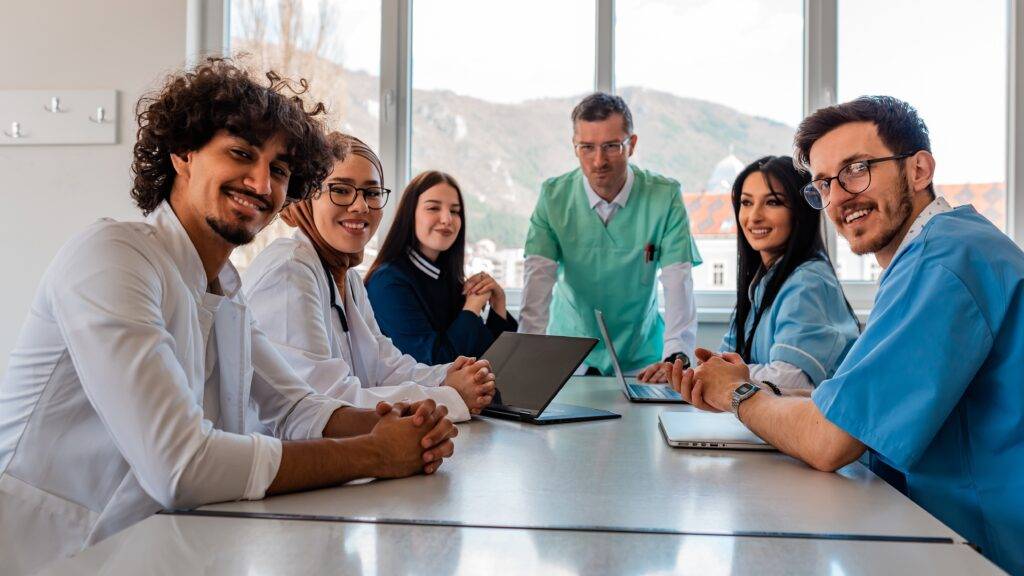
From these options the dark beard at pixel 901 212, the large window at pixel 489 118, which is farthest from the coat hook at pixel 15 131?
the dark beard at pixel 901 212

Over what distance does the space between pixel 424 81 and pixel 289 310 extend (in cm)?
226

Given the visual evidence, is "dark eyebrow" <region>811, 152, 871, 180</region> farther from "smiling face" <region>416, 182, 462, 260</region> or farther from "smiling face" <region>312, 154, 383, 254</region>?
"smiling face" <region>416, 182, 462, 260</region>

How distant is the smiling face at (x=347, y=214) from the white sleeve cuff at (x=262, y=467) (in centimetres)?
106

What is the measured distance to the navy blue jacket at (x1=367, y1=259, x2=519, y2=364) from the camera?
2518mm

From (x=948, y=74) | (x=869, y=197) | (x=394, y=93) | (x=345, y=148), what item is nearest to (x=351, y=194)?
(x=345, y=148)

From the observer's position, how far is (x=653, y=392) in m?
2.07

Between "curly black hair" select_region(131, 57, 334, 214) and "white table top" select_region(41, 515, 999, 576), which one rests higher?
"curly black hair" select_region(131, 57, 334, 214)

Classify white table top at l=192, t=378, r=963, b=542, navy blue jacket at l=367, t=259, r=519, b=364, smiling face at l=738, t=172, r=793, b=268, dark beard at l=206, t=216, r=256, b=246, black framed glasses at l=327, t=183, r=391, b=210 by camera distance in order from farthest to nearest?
navy blue jacket at l=367, t=259, r=519, b=364, smiling face at l=738, t=172, r=793, b=268, black framed glasses at l=327, t=183, r=391, b=210, dark beard at l=206, t=216, r=256, b=246, white table top at l=192, t=378, r=963, b=542

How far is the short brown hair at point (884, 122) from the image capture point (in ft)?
4.76

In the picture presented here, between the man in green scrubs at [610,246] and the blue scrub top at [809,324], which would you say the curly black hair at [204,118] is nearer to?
the blue scrub top at [809,324]

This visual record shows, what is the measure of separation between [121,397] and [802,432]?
917 millimetres

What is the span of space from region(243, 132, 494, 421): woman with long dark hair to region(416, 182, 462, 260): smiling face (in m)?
0.47

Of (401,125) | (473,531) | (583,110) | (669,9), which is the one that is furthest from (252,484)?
(669,9)

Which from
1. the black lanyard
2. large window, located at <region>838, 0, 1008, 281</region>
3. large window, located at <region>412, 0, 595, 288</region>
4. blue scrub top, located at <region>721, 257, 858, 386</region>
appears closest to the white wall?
large window, located at <region>412, 0, 595, 288</region>
